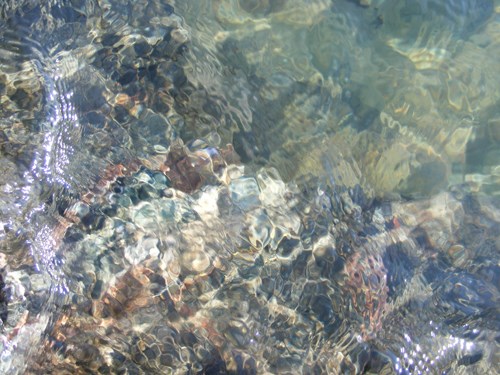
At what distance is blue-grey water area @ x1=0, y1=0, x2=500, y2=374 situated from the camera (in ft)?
9.05

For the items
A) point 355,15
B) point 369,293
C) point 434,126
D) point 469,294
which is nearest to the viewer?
point 369,293

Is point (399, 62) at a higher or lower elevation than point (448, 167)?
higher

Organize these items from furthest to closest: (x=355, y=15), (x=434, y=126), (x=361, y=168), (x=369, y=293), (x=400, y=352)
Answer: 1. (x=355, y=15)
2. (x=434, y=126)
3. (x=361, y=168)
4. (x=369, y=293)
5. (x=400, y=352)

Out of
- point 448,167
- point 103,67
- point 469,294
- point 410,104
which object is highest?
point 103,67

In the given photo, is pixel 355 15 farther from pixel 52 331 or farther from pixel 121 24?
pixel 52 331

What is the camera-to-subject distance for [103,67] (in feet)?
12.6

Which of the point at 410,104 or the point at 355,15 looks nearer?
the point at 410,104

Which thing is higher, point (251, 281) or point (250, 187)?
point (250, 187)

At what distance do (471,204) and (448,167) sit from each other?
34 centimetres

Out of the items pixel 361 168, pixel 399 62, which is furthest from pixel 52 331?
pixel 399 62

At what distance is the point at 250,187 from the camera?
3422mm

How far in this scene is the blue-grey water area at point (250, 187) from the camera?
109 inches

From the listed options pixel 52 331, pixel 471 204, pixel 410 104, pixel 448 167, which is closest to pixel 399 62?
pixel 410 104

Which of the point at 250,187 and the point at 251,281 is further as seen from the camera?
the point at 250,187
